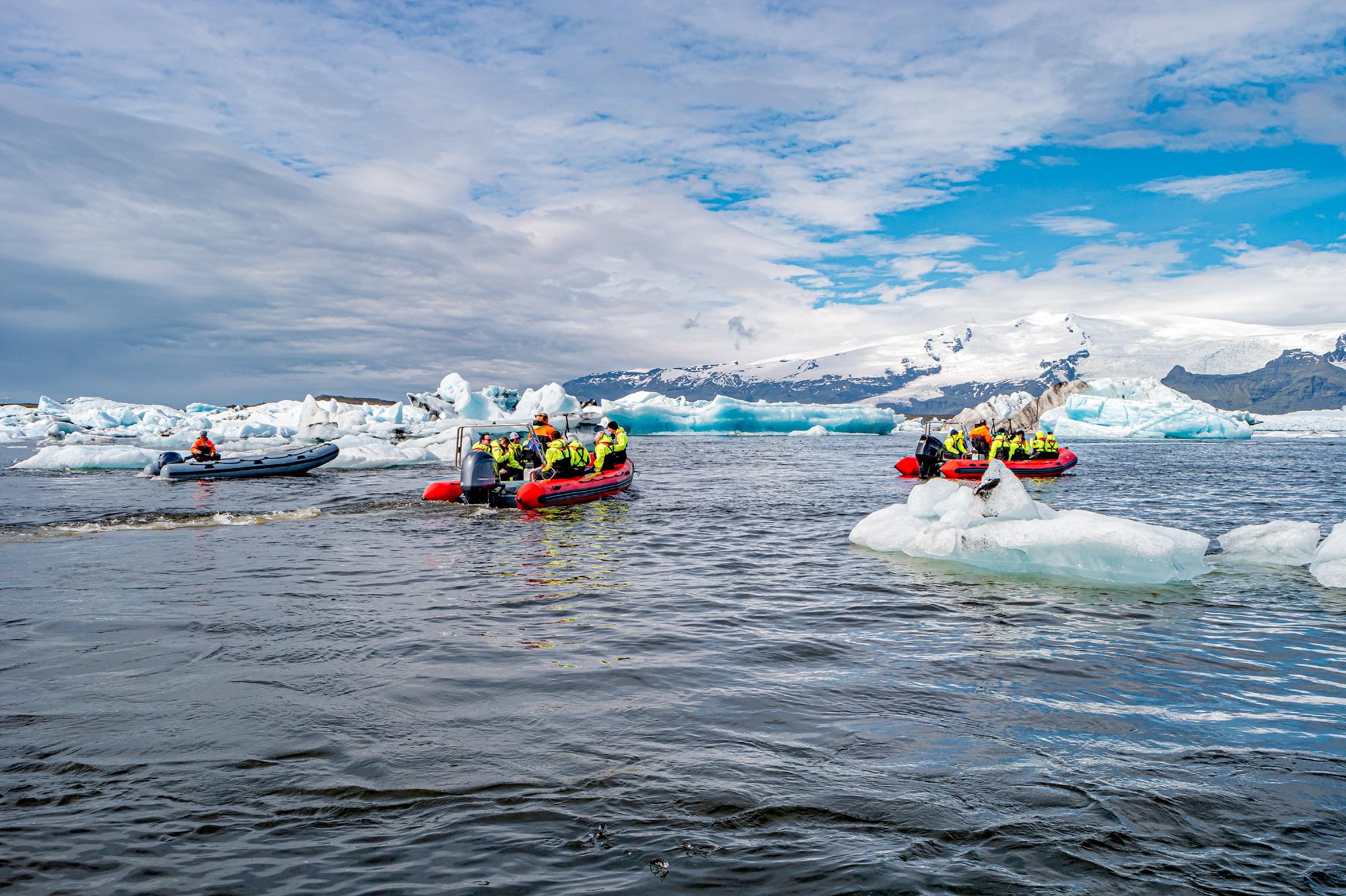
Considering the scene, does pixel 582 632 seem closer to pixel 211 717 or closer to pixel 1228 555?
pixel 211 717

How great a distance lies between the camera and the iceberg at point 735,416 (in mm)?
54062

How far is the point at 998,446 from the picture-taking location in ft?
75.9

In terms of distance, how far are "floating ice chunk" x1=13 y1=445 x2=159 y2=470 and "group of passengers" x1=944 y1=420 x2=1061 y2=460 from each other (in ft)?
80.7

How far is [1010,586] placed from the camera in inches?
321

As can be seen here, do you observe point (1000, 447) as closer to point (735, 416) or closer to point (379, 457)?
point (379, 457)

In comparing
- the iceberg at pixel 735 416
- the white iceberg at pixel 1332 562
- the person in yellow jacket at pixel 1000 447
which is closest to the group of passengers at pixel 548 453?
the person in yellow jacket at pixel 1000 447

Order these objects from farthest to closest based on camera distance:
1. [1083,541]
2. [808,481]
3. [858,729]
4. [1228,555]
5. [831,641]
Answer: [808,481]
[1228,555]
[1083,541]
[831,641]
[858,729]

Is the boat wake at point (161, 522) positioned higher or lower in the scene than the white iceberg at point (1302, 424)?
lower

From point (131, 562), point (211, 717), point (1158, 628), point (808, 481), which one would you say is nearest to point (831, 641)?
point (1158, 628)

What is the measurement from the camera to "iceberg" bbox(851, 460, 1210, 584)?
316 inches

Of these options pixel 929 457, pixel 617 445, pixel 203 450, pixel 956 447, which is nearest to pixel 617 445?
pixel 617 445

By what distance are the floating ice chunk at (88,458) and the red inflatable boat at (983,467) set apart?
23.4m

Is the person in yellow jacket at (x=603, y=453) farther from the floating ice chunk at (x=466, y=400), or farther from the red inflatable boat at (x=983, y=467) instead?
the floating ice chunk at (x=466, y=400)

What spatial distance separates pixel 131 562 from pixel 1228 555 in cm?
1290
